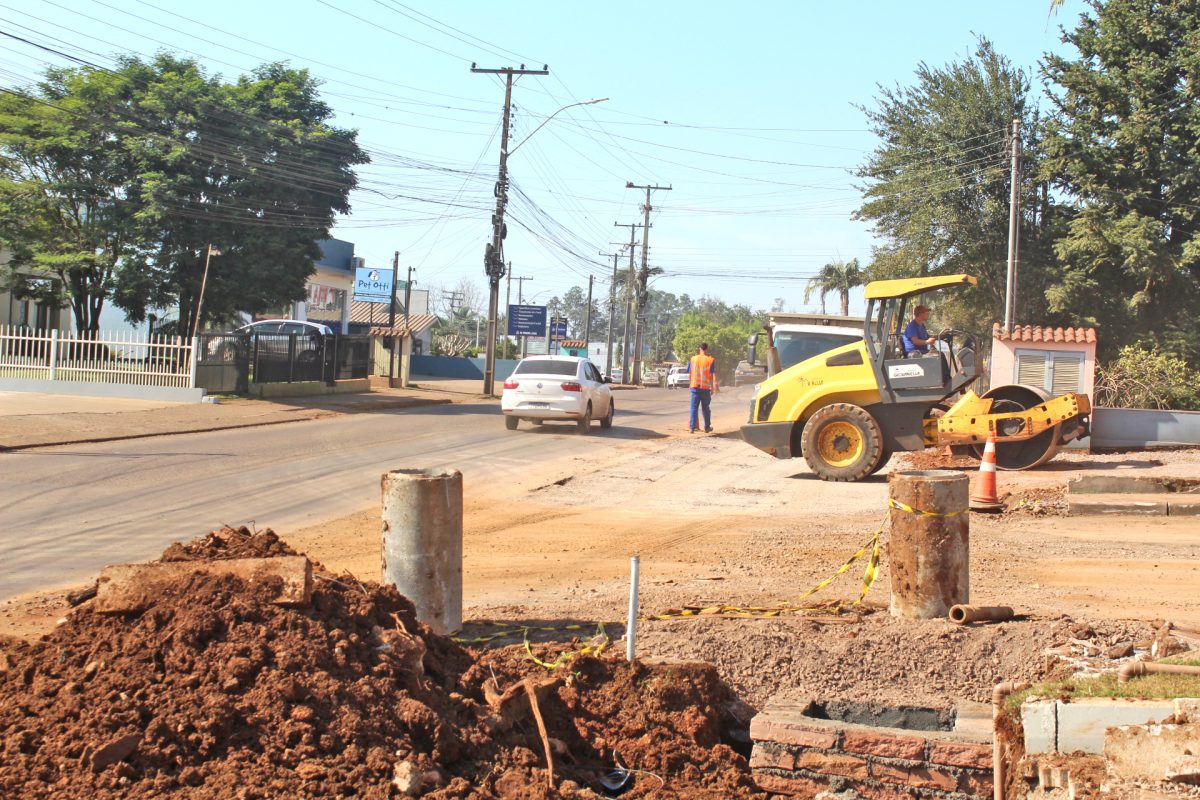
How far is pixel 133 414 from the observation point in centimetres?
2342

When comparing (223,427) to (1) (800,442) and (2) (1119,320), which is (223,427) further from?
(2) (1119,320)

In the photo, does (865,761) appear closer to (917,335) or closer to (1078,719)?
(1078,719)

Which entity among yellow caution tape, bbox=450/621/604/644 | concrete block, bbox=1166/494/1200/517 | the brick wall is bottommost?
the brick wall

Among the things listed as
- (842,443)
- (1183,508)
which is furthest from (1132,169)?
(1183,508)

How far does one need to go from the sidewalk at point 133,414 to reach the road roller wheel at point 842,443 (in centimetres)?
1131

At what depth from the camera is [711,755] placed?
5621 mm

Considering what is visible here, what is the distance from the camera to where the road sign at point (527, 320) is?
7056cm

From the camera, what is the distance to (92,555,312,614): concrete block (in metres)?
5.29

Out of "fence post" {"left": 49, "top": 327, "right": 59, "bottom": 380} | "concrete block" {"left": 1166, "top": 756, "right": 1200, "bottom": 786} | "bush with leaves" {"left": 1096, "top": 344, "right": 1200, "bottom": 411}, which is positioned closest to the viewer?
"concrete block" {"left": 1166, "top": 756, "right": 1200, "bottom": 786}

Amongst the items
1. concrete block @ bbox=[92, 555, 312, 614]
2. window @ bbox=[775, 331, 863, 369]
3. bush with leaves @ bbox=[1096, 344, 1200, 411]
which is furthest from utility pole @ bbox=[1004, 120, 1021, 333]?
concrete block @ bbox=[92, 555, 312, 614]

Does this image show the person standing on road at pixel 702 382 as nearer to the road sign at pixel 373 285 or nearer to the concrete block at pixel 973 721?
the concrete block at pixel 973 721

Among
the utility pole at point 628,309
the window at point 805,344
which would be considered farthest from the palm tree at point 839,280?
the window at point 805,344

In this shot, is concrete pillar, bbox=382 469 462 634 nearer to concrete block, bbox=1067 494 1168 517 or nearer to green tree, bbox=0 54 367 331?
concrete block, bbox=1067 494 1168 517

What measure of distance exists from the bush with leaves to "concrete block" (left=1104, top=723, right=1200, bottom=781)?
73.6 feet
